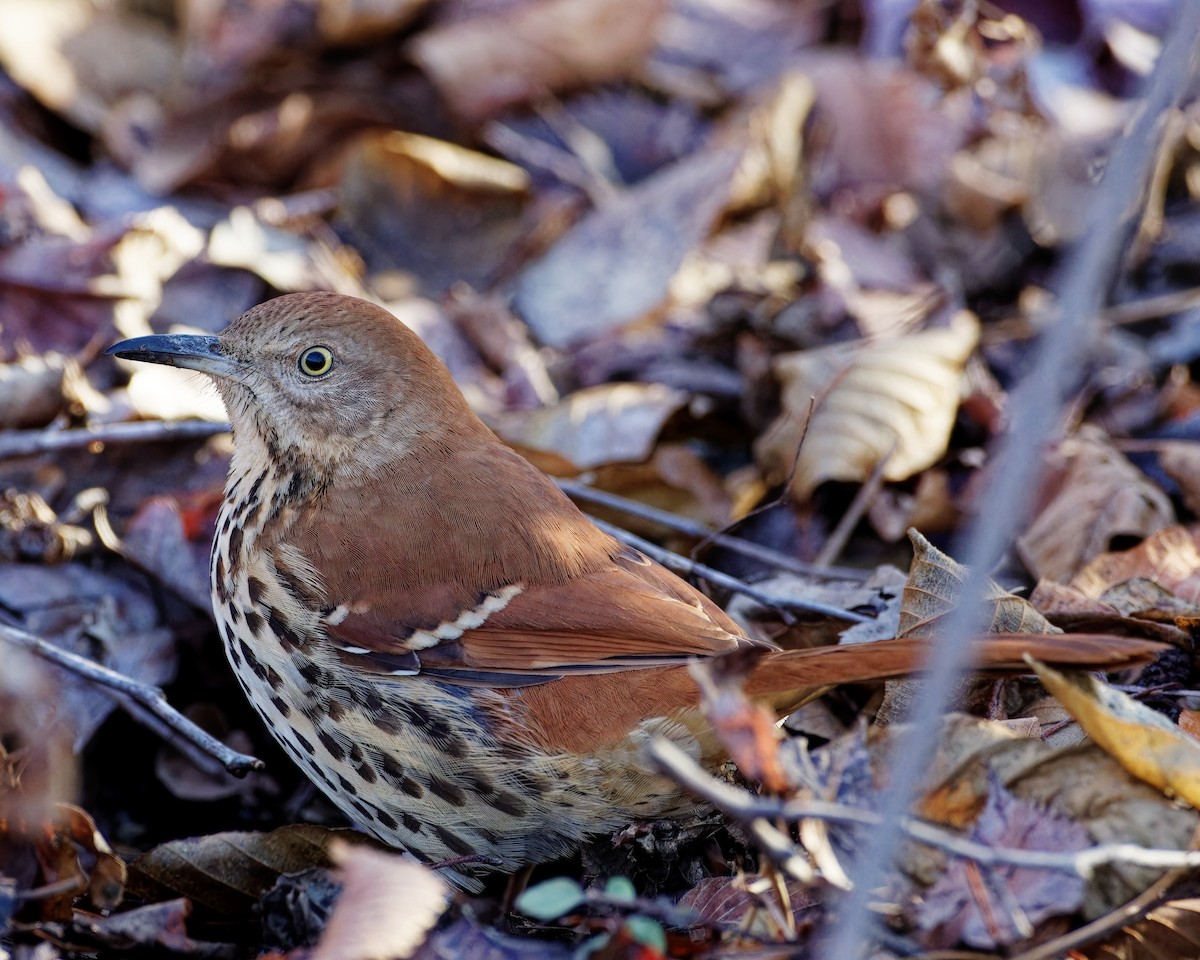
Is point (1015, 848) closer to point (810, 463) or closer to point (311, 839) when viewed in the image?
point (311, 839)

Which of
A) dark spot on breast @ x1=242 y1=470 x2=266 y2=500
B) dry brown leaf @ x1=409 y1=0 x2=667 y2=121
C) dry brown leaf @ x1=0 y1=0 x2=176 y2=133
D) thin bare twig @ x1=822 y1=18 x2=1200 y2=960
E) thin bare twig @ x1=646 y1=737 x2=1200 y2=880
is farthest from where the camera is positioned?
dry brown leaf @ x1=409 y1=0 x2=667 y2=121

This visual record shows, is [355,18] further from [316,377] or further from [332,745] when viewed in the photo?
[332,745]

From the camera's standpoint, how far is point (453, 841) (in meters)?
2.63

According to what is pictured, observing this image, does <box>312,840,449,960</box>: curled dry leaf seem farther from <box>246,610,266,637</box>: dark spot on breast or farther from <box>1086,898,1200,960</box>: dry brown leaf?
<box>1086,898,1200,960</box>: dry brown leaf

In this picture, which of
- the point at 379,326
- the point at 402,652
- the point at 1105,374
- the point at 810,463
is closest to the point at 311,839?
the point at 402,652

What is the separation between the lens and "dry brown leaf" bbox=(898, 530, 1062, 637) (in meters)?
2.65

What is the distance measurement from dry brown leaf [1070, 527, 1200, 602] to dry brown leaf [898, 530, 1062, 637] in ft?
1.21

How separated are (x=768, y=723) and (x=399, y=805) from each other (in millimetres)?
1038

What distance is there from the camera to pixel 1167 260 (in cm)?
464

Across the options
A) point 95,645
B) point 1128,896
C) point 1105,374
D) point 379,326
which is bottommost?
point 1105,374

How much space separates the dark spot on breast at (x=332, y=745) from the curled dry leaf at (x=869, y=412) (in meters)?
1.40

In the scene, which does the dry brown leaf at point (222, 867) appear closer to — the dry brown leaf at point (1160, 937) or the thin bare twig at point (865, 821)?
the thin bare twig at point (865, 821)

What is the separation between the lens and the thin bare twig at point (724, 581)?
3.00m

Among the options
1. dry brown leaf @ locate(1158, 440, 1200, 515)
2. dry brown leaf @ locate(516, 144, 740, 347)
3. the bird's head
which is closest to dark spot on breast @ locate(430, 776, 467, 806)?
the bird's head
